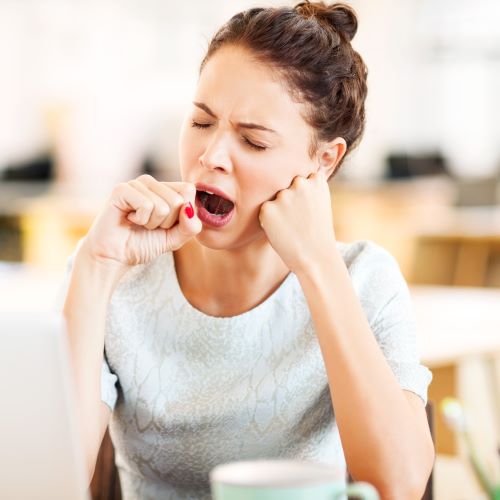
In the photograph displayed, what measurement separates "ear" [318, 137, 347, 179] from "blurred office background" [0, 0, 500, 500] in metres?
1.53

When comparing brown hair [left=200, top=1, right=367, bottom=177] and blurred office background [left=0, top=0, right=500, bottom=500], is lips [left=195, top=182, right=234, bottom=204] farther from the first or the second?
blurred office background [left=0, top=0, right=500, bottom=500]

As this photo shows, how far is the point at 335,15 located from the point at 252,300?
451 mm

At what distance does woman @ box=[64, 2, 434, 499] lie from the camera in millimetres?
1276

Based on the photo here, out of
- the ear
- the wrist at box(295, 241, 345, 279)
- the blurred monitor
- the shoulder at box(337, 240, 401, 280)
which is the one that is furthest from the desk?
the blurred monitor

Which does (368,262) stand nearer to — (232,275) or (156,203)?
(232,275)

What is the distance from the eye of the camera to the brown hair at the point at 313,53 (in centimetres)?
139

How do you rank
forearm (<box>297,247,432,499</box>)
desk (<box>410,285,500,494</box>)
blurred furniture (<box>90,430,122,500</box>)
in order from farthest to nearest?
desk (<box>410,285,500,494</box>) → blurred furniture (<box>90,430,122,500</box>) → forearm (<box>297,247,432,499</box>)

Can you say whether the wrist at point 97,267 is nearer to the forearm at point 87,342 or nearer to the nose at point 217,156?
the forearm at point 87,342

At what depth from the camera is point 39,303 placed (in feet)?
8.59

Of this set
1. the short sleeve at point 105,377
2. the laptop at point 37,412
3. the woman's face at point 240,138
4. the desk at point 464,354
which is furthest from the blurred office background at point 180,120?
the laptop at point 37,412

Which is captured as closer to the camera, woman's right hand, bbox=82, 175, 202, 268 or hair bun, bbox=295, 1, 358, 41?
woman's right hand, bbox=82, 175, 202, 268

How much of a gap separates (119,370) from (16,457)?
65 cm

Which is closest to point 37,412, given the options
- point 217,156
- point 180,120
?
point 217,156

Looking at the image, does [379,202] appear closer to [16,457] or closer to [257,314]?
[257,314]
